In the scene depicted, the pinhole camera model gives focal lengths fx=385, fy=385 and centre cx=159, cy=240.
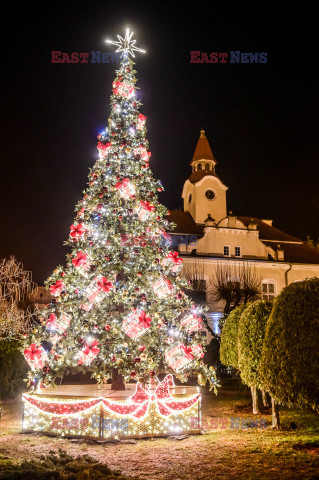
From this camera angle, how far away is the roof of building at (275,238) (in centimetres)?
3266

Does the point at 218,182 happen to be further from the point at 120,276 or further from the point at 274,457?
the point at 274,457

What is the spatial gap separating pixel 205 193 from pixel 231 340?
24.8 meters

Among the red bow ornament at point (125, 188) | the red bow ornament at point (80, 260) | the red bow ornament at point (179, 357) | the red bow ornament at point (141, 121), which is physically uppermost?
the red bow ornament at point (141, 121)

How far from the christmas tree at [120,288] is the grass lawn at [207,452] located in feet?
4.48

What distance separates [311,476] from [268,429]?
3.52 m

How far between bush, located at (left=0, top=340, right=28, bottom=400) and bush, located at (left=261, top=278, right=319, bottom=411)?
965 centimetres

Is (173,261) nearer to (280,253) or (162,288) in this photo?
(162,288)

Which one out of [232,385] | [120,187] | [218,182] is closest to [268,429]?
[120,187]

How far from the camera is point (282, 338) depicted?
6.81 m

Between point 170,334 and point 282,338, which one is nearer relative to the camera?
point 282,338

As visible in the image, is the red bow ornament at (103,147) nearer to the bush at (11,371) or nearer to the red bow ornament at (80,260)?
the red bow ornament at (80,260)

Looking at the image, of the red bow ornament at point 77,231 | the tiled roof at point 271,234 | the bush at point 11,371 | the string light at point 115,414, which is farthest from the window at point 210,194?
the string light at point 115,414

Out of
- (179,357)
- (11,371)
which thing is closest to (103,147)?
(179,357)

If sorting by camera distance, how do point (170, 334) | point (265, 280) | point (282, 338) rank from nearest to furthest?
point (282, 338) < point (170, 334) < point (265, 280)
